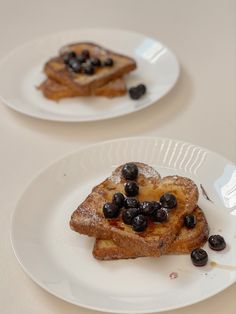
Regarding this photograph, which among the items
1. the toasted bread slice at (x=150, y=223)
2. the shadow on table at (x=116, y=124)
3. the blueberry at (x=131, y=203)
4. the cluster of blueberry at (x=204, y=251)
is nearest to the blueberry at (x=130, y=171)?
the toasted bread slice at (x=150, y=223)

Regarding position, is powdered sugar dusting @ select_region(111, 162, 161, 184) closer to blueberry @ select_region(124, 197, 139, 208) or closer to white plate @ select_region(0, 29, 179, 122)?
blueberry @ select_region(124, 197, 139, 208)

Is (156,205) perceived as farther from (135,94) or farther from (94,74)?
(94,74)

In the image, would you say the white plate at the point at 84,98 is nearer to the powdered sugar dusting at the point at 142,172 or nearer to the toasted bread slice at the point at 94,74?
the toasted bread slice at the point at 94,74

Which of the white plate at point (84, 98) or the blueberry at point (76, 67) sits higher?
the blueberry at point (76, 67)

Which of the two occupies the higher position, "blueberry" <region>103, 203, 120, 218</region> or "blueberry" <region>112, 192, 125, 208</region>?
"blueberry" <region>112, 192, 125, 208</region>

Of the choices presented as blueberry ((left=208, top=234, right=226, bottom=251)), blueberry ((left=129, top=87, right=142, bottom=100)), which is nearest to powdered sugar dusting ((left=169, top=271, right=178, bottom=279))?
blueberry ((left=208, top=234, right=226, bottom=251))
